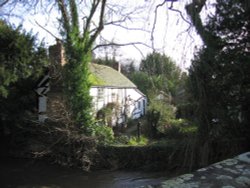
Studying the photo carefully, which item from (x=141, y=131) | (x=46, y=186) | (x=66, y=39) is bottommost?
(x=46, y=186)

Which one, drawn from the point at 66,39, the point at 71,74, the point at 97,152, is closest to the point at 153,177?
the point at 97,152

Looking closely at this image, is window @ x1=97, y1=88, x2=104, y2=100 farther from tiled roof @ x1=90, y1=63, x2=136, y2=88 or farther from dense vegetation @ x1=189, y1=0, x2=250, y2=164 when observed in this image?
dense vegetation @ x1=189, y1=0, x2=250, y2=164

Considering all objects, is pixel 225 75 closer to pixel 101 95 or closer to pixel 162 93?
pixel 162 93

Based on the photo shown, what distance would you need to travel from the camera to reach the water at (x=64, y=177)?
1667cm

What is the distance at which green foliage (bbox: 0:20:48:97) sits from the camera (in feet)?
56.1

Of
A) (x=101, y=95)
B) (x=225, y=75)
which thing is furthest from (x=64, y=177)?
(x=101, y=95)

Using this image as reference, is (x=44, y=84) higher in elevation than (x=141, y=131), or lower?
higher

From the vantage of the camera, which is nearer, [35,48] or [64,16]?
[35,48]

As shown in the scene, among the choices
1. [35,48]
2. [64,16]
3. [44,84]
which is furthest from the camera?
[44,84]

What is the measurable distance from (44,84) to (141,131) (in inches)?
282

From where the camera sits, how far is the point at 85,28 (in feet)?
76.0

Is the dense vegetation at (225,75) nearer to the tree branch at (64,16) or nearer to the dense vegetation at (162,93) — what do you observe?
the dense vegetation at (162,93)

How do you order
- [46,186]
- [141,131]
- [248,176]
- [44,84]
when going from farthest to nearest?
1. [141,131]
2. [44,84]
3. [46,186]
4. [248,176]

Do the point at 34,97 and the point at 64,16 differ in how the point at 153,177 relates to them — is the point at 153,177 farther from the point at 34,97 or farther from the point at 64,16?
the point at 64,16
